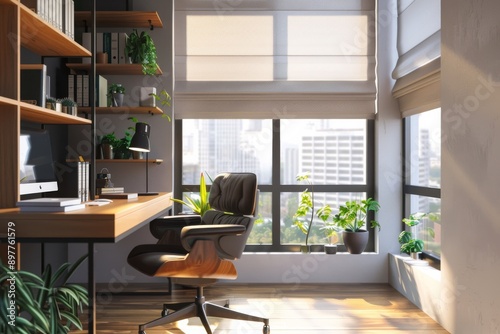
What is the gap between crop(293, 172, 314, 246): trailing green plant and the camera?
14.6ft

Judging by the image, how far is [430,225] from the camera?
391cm

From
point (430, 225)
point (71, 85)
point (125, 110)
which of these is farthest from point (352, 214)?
point (71, 85)

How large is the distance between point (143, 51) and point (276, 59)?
1.19 m

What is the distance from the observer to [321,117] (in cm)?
454

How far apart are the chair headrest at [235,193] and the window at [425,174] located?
1497 millimetres

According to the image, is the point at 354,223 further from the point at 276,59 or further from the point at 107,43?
the point at 107,43

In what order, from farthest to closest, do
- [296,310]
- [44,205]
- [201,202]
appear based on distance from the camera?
1. [201,202]
2. [296,310]
3. [44,205]

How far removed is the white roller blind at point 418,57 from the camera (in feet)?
11.7

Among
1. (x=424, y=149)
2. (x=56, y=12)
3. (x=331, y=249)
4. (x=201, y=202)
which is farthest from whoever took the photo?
(x=331, y=249)

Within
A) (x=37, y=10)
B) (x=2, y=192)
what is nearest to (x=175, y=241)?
(x=2, y=192)

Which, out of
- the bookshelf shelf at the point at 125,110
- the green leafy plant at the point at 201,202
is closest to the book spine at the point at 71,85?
the bookshelf shelf at the point at 125,110

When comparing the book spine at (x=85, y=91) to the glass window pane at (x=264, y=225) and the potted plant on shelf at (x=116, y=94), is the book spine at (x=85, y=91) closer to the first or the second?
the potted plant on shelf at (x=116, y=94)

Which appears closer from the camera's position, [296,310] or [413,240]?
[296,310]

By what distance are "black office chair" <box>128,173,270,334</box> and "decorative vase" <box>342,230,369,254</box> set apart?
1438 millimetres
